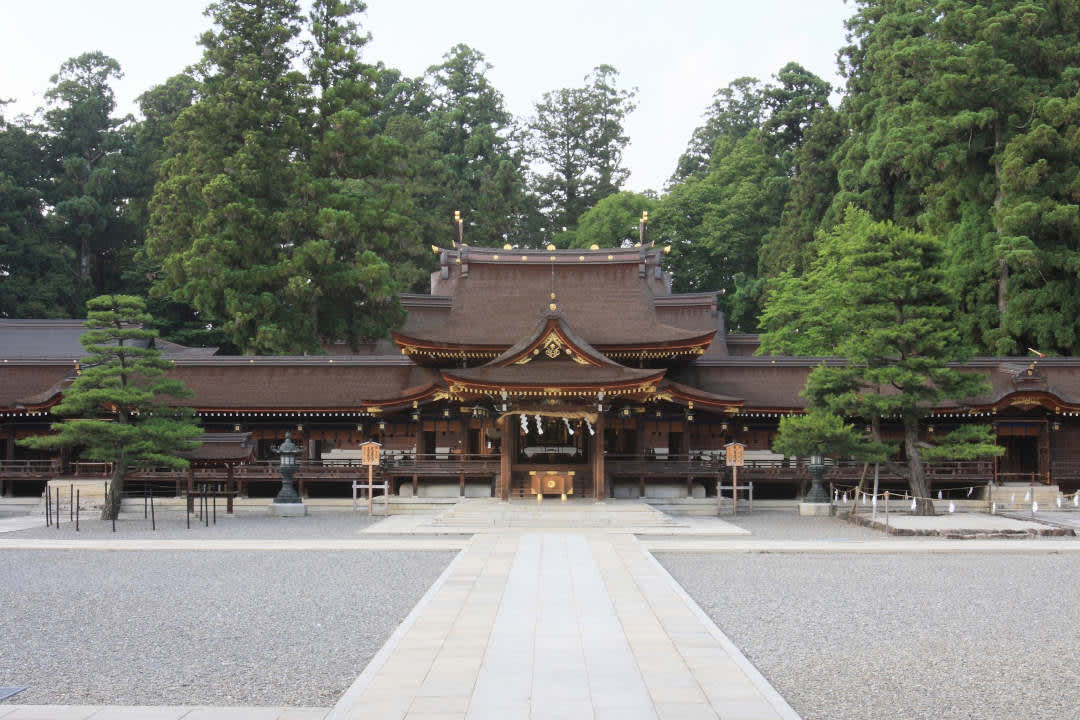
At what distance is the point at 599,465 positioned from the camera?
26.2 m

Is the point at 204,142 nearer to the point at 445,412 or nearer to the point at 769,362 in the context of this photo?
the point at 445,412

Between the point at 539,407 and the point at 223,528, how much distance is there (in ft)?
29.6

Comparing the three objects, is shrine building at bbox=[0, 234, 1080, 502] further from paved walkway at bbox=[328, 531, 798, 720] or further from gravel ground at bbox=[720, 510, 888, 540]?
paved walkway at bbox=[328, 531, 798, 720]

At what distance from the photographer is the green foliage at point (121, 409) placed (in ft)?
74.9

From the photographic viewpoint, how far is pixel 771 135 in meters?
57.8

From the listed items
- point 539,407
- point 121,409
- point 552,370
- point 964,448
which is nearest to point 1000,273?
point 964,448

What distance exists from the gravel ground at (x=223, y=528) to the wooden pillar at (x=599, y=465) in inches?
250

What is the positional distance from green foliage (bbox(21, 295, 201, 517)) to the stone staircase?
7.51m

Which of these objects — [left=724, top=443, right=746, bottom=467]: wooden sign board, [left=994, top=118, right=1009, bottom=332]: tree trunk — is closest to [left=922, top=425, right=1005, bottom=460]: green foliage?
[left=724, top=443, right=746, bottom=467]: wooden sign board

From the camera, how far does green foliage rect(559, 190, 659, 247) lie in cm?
5606

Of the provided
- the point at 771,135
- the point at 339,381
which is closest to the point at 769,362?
the point at 339,381

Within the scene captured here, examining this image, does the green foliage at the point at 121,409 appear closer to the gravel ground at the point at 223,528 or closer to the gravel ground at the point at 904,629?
the gravel ground at the point at 223,528

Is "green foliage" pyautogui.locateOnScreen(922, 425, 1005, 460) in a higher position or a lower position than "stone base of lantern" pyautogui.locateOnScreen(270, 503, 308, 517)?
higher

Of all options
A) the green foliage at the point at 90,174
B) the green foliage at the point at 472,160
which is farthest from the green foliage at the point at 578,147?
the green foliage at the point at 90,174
